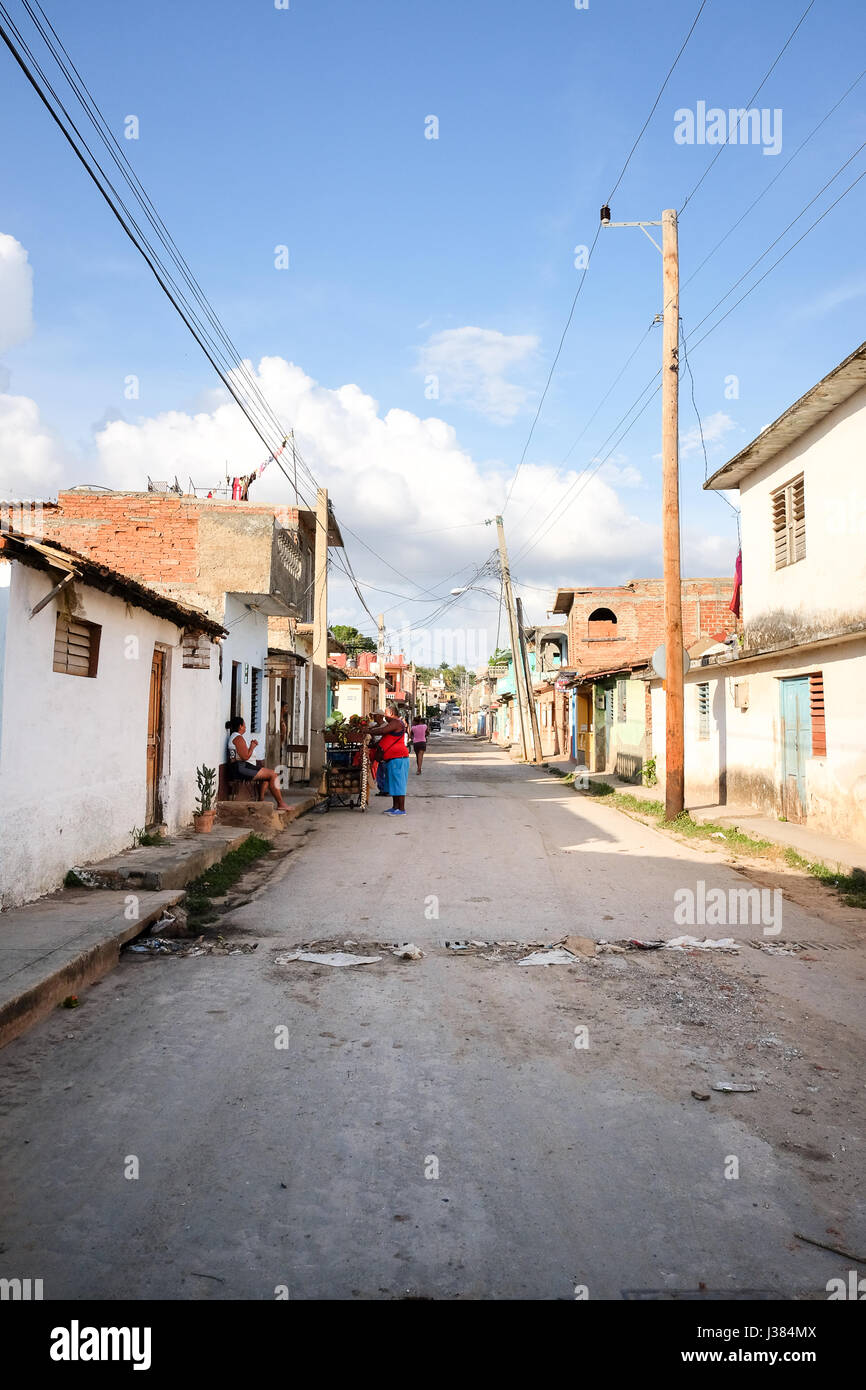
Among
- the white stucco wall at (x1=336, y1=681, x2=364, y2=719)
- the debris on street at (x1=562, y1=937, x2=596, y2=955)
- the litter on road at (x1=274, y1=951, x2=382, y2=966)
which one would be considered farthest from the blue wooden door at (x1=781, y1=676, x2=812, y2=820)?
the white stucco wall at (x1=336, y1=681, x2=364, y2=719)

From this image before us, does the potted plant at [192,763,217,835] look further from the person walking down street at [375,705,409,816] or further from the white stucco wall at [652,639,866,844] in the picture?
the white stucco wall at [652,639,866,844]

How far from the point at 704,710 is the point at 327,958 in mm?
14245

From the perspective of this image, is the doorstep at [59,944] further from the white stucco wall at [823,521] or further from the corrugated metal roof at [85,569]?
the white stucco wall at [823,521]

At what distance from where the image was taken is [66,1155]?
350cm

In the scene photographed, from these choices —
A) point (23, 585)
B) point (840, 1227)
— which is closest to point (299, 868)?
point (23, 585)

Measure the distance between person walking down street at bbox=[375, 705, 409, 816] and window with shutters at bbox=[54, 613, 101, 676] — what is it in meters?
8.45

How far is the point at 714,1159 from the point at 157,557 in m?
13.2

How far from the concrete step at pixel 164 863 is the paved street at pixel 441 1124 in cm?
201

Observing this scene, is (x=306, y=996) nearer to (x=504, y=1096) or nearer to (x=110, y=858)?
(x=504, y=1096)

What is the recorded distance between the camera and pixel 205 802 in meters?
12.8

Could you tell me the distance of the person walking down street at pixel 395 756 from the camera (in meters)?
16.8

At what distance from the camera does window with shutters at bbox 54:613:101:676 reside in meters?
7.88

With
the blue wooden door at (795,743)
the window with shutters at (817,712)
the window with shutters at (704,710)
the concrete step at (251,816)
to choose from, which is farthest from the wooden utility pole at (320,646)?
the window with shutters at (817,712)

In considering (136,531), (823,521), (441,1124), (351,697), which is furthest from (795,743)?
(351,697)
